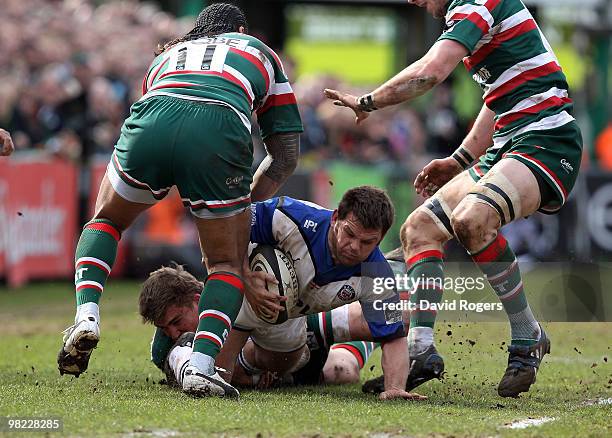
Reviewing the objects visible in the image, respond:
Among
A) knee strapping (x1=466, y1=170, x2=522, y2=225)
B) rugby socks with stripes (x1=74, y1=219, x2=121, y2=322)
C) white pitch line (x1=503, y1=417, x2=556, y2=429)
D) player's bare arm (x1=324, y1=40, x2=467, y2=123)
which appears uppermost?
player's bare arm (x1=324, y1=40, x2=467, y2=123)

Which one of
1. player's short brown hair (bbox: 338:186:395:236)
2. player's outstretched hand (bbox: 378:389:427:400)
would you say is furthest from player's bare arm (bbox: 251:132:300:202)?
player's outstretched hand (bbox: 378:389:427:400)

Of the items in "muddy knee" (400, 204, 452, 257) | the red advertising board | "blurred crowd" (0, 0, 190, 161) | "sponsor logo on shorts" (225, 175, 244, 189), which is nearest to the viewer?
"sponsor logo on shorts" (225, 175, 244, 189)

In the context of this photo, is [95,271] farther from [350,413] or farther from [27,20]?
[27,20]

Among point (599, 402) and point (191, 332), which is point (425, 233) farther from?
point (191, 332)

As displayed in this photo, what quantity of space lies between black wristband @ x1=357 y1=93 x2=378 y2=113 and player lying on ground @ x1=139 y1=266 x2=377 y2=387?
1.19 metres

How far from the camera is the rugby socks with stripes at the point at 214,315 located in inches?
225

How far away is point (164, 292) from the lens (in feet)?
20.7

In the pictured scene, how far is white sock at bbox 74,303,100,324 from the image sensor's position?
5.84 meters

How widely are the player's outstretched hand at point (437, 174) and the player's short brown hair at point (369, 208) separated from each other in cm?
128

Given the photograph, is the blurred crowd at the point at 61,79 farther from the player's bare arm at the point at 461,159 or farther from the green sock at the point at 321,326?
the green sock at the point at 321,326

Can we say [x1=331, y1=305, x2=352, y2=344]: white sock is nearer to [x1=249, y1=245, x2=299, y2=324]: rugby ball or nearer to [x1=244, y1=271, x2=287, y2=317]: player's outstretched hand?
[x1=249, y1=245, x2=299, y2=324]: rugby ball

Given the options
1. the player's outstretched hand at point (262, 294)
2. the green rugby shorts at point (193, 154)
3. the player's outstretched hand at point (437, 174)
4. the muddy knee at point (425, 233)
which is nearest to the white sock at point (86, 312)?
the green rugby shorts at point (193, 154)

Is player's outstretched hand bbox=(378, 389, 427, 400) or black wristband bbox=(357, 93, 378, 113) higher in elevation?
black wristband bbox=(357, 93, 378, 113)

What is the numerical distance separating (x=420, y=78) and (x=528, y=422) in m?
1.84
